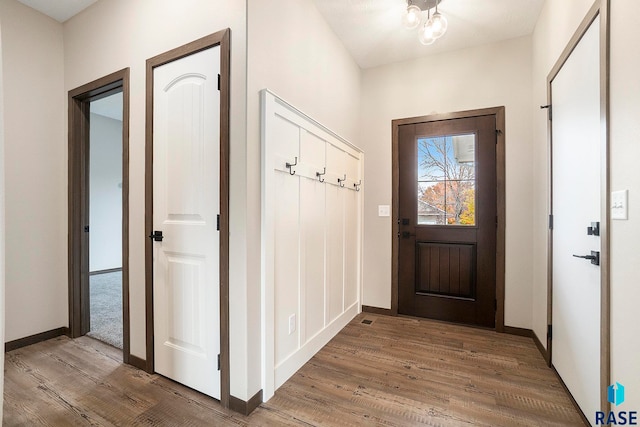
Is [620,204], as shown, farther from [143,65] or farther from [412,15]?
[143,65]

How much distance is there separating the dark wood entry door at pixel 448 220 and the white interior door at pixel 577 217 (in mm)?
766

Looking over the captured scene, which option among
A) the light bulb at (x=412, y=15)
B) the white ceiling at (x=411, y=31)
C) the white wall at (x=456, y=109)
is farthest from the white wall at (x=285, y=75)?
the light bulb at (x=412, y=15)

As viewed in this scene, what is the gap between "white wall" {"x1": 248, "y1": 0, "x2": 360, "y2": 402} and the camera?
5.49 ft

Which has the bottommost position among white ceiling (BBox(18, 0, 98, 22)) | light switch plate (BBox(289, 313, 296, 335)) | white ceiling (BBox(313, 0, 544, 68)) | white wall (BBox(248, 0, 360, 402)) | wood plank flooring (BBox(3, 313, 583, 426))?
wood plank flooring (BBox(3, 313, 583, 426))

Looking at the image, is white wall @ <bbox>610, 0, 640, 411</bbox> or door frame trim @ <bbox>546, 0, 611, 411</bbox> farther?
door frame trim @ <bbox>546, 0, 611, 411</bbox>

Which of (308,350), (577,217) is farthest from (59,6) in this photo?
(577,217)

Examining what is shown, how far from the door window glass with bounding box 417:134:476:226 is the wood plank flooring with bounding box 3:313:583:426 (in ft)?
4.03

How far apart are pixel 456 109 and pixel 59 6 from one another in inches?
144

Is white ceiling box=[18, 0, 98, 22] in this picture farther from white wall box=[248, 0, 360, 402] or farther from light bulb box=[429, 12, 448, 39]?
light bulb box=[429, 12, 448, 39]

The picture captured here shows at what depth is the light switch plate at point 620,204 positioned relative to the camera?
1221mm

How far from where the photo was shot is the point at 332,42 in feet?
8.95

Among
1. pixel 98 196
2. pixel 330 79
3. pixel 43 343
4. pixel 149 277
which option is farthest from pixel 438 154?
pixel 98 196

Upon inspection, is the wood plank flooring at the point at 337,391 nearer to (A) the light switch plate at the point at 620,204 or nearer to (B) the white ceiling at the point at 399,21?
(A) the light switch plate at the point at 620,204

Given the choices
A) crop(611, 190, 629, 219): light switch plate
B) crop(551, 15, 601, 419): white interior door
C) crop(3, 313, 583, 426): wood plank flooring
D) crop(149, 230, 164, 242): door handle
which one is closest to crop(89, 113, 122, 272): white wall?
crop(3, 313, 583, 426): wood plank flooring
